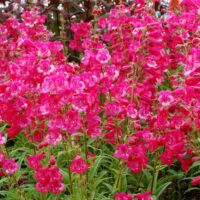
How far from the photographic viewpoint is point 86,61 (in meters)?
3.62

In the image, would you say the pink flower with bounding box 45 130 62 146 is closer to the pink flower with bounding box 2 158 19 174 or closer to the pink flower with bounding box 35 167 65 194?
the pink flower with bounding box 35 167 65 194

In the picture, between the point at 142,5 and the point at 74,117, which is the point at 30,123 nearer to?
the point at 74,117

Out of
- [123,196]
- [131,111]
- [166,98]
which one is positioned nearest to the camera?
[166,98]

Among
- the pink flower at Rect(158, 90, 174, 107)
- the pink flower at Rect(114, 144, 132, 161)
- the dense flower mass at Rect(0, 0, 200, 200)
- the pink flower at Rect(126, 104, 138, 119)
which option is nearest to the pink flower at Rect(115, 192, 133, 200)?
the dense flower mass at Rect(0, 0, 200, 200)

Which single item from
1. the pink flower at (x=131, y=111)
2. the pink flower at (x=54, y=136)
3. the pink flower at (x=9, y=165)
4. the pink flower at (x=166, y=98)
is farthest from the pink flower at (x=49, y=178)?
the pink flower at (x=166, y=98)

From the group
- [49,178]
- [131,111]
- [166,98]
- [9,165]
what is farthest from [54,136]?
[166,98]

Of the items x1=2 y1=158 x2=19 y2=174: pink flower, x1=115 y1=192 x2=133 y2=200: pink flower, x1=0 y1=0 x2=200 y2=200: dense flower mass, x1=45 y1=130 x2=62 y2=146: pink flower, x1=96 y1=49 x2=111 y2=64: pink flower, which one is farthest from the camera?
x1=96 y1=49 x2=111 y2=64: pink flower

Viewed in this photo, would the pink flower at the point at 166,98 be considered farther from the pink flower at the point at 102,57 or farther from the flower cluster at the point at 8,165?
the flower cluster at the point at 8,165

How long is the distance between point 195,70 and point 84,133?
861 millimetres

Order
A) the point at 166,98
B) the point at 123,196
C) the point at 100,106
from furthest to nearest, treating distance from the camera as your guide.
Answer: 1. the point at 100,106
2. the point at 123,196
3. the point at 166,98

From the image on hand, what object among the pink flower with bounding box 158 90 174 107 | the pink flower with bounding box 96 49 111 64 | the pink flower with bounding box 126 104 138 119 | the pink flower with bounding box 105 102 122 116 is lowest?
the pink flower with bounding box 126 104 138 119

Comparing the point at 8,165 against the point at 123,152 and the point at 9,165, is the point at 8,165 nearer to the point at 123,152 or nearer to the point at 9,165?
the point at 9,165

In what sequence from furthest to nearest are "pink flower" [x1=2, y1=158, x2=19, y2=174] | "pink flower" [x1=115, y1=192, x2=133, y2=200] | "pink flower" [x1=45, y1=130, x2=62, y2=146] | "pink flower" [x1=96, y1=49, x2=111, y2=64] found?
1. "pink flower" [x1=96, y1=49, x2=111, y2=64]
2. "pink flower" [x1=2, y1=158, x2=19, y2=174]
3. "pink flower" [x1=115, y1=192, x2=133, y2=200]
4. "pink flower" [x1=45, y1=130, x2=62, y2=146]

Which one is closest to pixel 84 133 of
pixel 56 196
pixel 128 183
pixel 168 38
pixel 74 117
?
pixel 74 117
